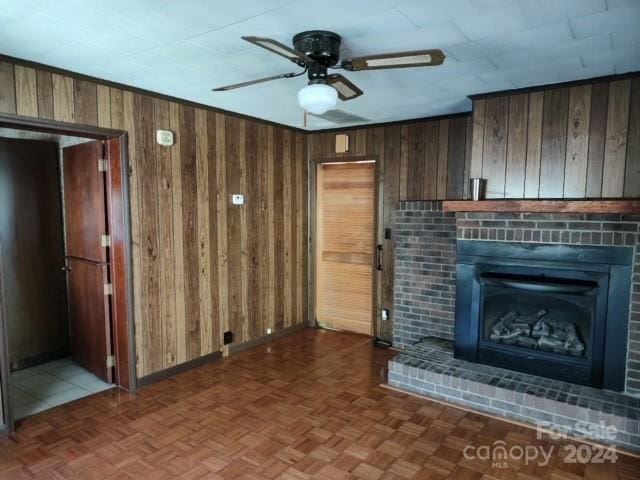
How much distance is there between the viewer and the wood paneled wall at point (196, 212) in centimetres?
288

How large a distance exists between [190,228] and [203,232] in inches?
5.7

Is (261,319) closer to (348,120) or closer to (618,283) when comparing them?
(348,120)

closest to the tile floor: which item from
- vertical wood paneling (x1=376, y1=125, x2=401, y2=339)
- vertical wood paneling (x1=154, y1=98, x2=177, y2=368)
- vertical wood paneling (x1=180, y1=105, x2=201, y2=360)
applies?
vertical wood paneling (x1=154, y1=98, x2=177, y2=368)

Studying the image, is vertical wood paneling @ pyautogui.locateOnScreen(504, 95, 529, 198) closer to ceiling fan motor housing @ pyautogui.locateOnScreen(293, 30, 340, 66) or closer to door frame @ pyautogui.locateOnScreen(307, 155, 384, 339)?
door frame @ pyautogui.locateOnScreen(307, 155, 384, 339)

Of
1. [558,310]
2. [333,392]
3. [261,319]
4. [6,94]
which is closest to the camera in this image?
[6,94]

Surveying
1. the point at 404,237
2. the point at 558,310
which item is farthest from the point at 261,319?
the point at 558,310

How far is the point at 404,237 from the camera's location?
404 cm

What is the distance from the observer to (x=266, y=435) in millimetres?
2578

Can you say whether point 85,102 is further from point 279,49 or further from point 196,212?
point 279,49

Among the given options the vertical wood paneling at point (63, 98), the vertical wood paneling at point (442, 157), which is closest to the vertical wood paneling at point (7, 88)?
the vertical wood paneling at point (63, 98)

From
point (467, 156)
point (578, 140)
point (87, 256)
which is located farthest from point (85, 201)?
point (578, 140)

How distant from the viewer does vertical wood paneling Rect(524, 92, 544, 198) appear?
118 inches

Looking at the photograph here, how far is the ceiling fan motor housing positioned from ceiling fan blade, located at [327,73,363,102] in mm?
90

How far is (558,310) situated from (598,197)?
2.72 ft
